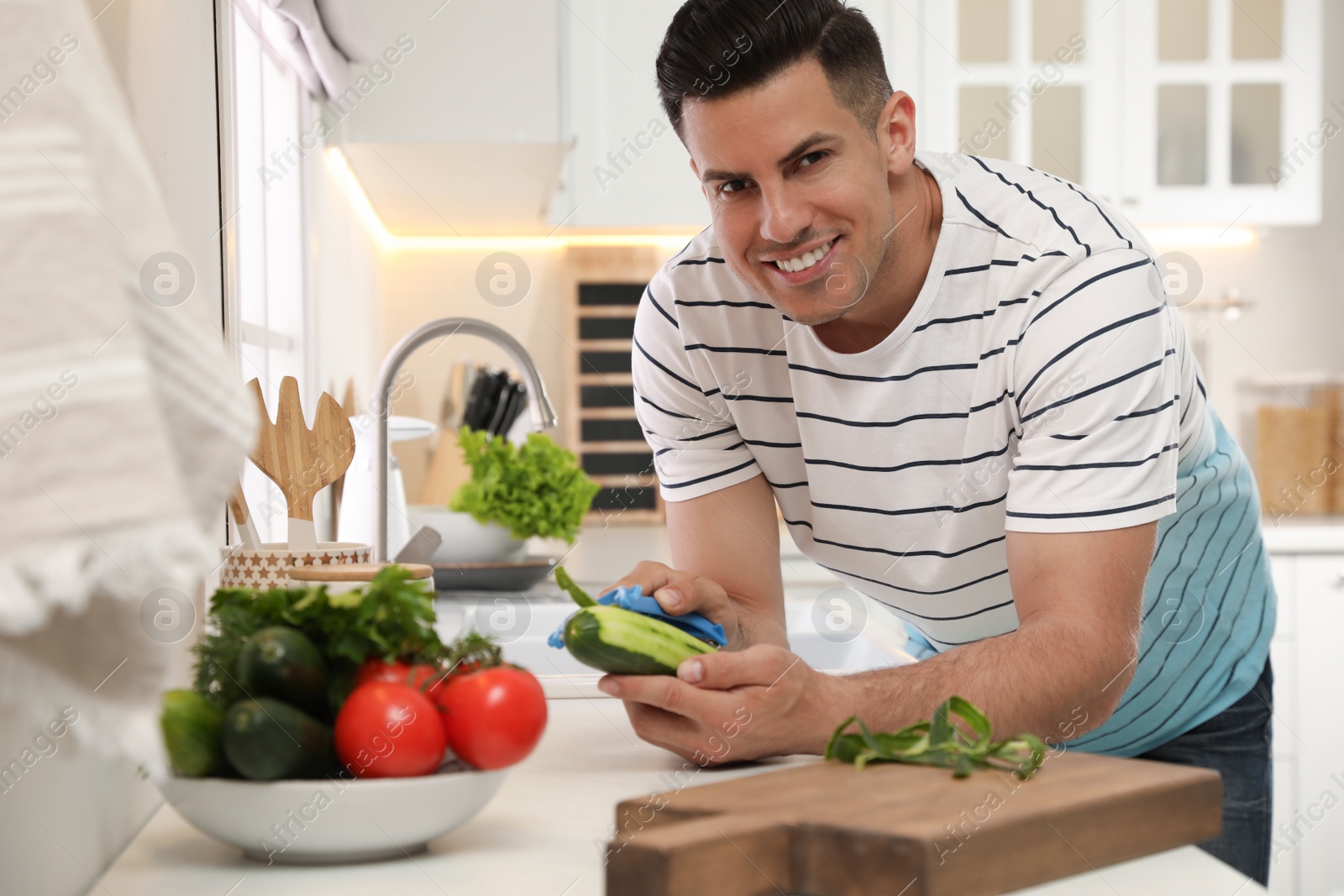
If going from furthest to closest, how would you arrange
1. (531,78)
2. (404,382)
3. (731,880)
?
(404,382) → (531,78) → (731,880)

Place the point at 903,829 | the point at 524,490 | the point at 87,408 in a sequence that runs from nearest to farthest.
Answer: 1. the point at 87,408
2. the point at 903,829
3. the point at 524,490

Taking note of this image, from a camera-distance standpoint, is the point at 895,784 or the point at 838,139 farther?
the point at 838,139

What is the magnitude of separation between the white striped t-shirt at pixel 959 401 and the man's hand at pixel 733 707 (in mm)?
259

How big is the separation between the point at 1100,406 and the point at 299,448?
0.66 meters

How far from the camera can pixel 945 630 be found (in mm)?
1242

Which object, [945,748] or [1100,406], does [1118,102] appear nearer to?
[1100,406]

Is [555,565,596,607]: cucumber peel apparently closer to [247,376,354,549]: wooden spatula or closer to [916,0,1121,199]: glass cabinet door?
[247,376,354,549]: wooden spatula

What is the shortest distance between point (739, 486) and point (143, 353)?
86 cm

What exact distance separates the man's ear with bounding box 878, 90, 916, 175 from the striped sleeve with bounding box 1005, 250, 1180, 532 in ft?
0.74

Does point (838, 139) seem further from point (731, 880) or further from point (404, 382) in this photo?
point (404, 382)

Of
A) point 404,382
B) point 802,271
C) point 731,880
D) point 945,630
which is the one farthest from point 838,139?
point 404,382

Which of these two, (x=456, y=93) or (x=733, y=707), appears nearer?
(x=733, y=707)

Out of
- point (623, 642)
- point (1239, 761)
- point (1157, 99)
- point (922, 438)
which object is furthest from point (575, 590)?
point (1157, 99)

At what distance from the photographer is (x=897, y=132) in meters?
1.10
